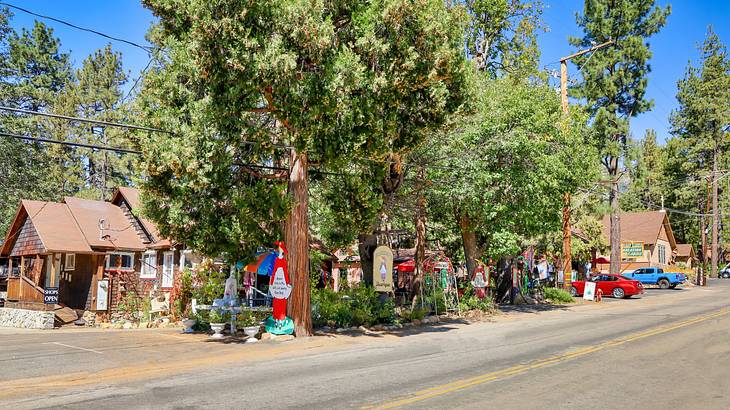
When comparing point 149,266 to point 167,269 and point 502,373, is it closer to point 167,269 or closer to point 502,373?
point 167,269

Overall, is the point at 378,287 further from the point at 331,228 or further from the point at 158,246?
the point at 158,246

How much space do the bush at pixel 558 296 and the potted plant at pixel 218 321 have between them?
65.5 ft

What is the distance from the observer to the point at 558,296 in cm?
3148

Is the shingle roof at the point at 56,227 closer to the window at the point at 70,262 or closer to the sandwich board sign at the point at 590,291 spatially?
the window at the point at 70,262

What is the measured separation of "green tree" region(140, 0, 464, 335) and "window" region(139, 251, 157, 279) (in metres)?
11.4

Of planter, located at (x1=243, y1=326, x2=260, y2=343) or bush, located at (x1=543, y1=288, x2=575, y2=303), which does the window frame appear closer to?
planter, located at (x1=243, y1=326, x2=260, y2=343)

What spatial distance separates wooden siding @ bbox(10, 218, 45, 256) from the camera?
86.3 ft

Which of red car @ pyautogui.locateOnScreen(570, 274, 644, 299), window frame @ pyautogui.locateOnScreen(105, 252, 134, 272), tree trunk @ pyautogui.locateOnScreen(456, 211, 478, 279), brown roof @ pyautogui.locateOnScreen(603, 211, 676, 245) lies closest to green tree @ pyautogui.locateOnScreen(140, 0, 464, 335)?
tree trunk @ pyautogui.locateOnScreen(456, 211, 478, 279)

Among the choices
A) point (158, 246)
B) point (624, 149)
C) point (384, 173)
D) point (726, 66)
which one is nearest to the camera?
point (384, 173)

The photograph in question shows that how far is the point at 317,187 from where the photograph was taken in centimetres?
2106

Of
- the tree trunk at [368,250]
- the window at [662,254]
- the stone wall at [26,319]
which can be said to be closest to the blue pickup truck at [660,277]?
the window at [662,254]

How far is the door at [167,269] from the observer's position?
26.4 meters

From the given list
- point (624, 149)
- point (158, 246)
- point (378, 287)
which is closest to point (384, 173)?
point (378, 287)

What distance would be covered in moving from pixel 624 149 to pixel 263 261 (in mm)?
32638
